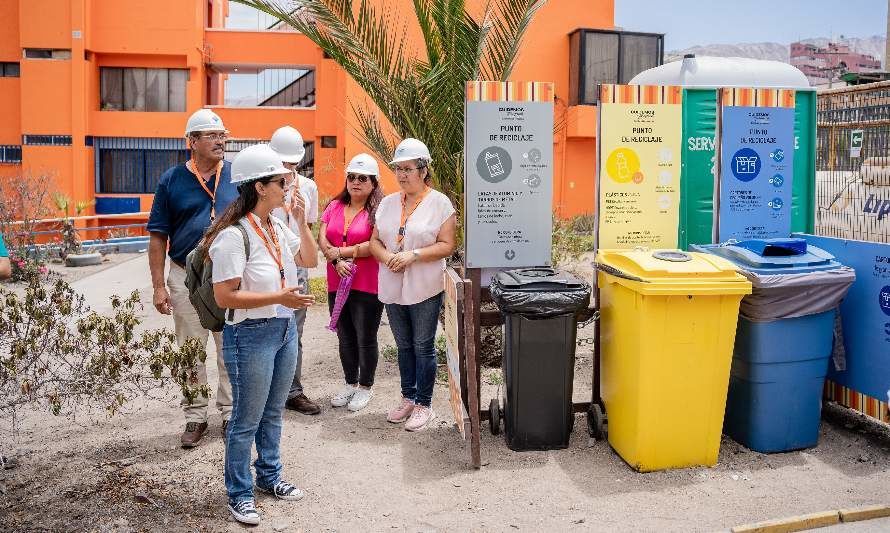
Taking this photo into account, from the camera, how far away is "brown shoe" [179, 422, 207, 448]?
5.11 metres

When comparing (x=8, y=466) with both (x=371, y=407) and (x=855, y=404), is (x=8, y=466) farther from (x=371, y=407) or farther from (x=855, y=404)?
(x=855, y=404)

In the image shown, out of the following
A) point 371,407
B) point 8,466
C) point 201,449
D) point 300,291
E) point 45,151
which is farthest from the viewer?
point 45,151

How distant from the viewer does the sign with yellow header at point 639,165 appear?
5520 millimetres

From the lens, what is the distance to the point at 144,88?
80.9 feet

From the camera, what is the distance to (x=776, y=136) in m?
5.87

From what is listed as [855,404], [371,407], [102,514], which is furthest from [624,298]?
[102,514]

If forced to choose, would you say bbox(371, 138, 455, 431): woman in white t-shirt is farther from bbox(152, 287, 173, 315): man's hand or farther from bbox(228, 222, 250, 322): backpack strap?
bbox(228, 222, 250, 322): backpack strap

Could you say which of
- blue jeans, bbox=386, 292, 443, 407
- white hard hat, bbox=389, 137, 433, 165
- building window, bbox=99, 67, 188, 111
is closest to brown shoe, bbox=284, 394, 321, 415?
blue jeans, bbox=386, 292, 443, 407

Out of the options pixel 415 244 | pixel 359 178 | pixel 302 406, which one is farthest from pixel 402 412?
pixel 359 178

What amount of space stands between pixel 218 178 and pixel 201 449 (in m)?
1.77

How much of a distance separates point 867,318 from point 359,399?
11.9 ft

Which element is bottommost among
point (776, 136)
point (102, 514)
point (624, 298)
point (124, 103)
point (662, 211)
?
point (102, 514)

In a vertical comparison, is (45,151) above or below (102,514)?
above

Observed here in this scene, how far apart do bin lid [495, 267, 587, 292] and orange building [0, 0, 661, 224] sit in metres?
17.6
